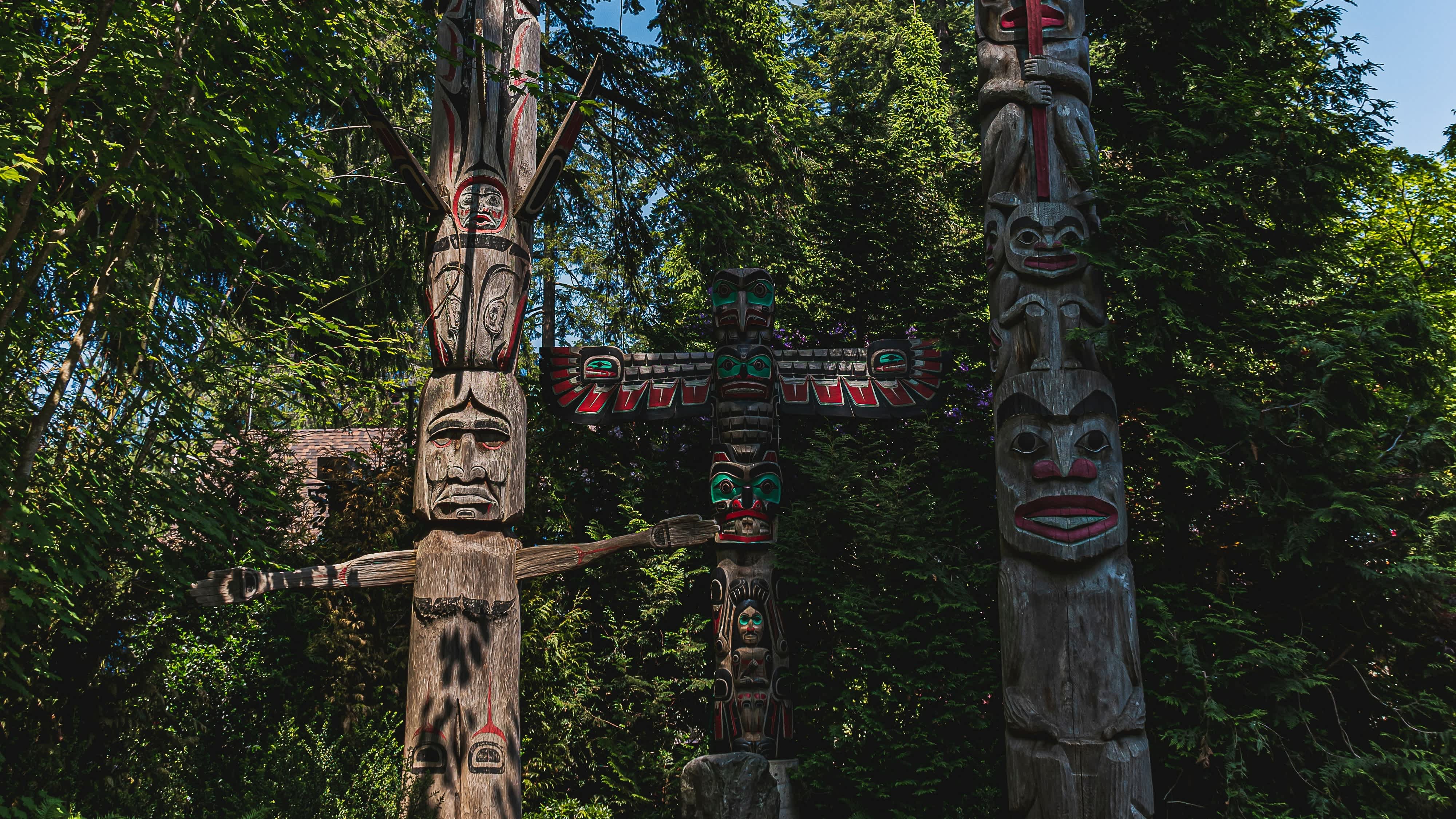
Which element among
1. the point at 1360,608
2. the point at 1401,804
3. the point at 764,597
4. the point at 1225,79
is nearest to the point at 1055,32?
the point at 1225,79

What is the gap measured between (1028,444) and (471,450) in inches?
128

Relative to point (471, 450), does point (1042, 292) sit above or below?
above

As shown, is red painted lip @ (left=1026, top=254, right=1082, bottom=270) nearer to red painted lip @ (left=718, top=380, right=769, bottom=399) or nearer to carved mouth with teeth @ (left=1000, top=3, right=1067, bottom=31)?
carved mouth with teeth @ (left=1000, top=3, right=1067, bottom=31)

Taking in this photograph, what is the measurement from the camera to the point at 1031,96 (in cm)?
557

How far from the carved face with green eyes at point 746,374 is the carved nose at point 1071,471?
8.77 ft

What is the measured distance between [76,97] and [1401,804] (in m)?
7.48

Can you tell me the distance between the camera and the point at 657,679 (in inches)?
323

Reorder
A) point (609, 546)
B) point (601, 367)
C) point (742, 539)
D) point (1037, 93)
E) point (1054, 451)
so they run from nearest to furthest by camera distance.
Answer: point (1054, 451) → point (1037, 93) → point (609, 546) → point (742, 539) → point (601, 367)

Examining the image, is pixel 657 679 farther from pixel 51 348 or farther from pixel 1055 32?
pixel 1055 32

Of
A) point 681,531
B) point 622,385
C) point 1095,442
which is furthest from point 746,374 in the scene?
point 1095,442

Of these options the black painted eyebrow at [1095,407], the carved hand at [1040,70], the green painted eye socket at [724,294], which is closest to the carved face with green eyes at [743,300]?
the green painted eye socket at [724,294]

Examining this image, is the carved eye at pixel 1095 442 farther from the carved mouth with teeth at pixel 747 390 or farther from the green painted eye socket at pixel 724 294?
the green painted eye socket at pixel 724 294

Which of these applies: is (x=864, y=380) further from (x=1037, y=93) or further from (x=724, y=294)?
(x=1037, y=93)

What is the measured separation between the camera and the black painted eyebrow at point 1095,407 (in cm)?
499
